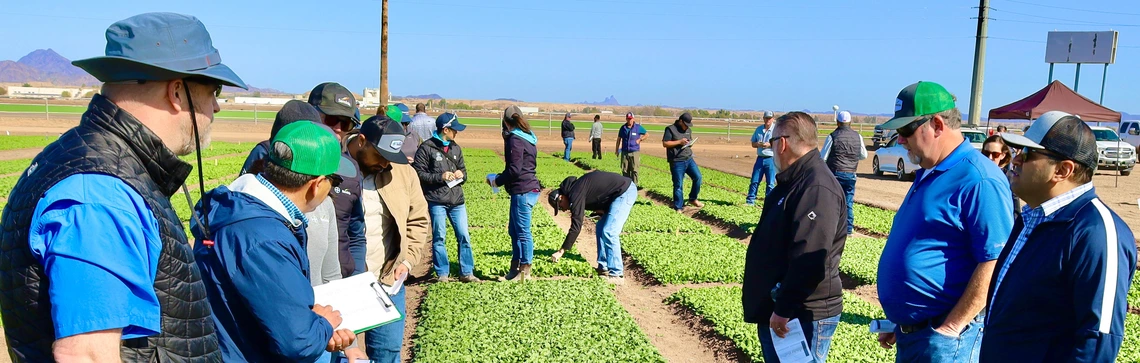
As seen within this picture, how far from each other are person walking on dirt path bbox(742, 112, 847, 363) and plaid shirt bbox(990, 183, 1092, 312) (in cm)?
95

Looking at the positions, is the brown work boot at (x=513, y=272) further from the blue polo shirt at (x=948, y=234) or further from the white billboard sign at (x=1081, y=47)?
the white billboard sign at (x=1081, y=47)

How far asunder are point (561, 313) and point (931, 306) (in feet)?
13.6

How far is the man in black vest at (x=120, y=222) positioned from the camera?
1703 mm

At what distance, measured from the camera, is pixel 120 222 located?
5.71 ft

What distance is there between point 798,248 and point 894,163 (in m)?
22.2

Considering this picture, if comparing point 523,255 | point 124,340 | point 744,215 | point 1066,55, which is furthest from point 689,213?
point 1066,55

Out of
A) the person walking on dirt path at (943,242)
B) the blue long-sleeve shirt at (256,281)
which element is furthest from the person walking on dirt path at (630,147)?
the blue long-sleeve shirt at (256,281)

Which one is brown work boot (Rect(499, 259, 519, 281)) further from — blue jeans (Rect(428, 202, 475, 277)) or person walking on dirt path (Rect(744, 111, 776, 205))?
person walking on dirt path (Rect(744, 111, 776, 205))

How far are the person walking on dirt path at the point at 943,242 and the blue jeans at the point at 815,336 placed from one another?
41 cm

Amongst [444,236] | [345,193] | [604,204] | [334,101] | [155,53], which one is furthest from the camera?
[604,204]

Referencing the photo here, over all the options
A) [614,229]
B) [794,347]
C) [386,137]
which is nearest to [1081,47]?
[614,229]

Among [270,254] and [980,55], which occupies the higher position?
[980,55]

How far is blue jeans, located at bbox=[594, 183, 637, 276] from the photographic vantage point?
9.00m

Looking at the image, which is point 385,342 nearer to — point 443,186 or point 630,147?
point 443,186
